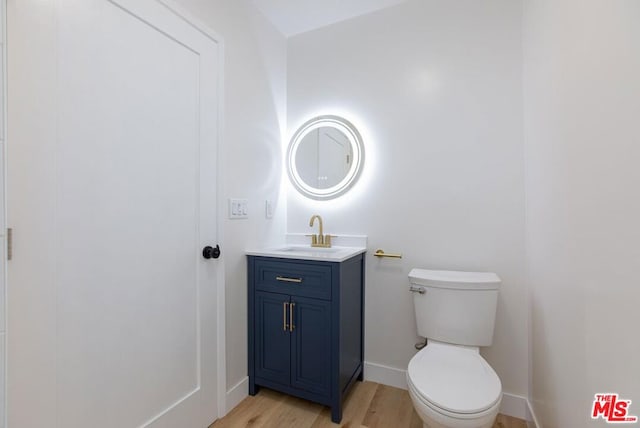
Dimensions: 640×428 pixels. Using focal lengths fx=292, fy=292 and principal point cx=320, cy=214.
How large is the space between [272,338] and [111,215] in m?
1.10

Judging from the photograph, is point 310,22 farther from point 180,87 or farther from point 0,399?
point 0,399

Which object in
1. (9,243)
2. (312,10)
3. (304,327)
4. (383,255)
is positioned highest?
(312,10)

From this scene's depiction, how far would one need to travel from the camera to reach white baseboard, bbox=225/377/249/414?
5.46 ft

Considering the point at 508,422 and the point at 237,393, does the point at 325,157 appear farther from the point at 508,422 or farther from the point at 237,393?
the point at 508,422

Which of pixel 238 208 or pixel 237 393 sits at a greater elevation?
pixel 238 208

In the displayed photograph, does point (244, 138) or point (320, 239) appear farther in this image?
point (320, 239)

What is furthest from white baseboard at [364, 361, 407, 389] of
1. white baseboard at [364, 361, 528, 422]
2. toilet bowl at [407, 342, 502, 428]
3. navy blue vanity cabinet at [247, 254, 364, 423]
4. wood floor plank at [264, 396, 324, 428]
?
toilet bowl at [407, 342, 502, 428]

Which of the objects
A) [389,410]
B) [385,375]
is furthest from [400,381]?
[389,410]

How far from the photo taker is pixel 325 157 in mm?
2180

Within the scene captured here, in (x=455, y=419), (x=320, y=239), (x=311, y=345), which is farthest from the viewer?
(x=320, y=239)

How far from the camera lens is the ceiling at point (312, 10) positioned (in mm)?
1927

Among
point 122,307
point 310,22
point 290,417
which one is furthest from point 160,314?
point 310,22

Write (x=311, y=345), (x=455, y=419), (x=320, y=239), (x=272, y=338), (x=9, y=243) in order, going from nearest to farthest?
(x=9, y=243), (x=455, y=419), (x=311, y=345), (x=272, y=338), (x=320, y=239)

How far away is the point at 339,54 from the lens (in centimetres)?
213
